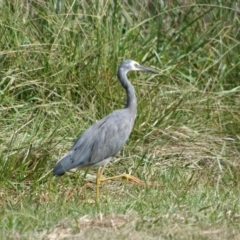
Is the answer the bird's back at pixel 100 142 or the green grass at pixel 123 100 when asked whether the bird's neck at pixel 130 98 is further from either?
the green grass at pixel 123 100

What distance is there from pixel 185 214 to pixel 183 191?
1.15 m

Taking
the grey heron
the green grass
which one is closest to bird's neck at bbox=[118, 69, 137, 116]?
the grey heron

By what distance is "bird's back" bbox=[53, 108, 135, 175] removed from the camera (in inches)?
323

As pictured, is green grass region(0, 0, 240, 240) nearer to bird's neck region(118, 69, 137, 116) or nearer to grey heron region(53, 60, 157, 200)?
grey heron region(53, 60, 157, 200)

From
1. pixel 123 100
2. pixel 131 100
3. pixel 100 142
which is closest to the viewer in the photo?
pixel 100 142

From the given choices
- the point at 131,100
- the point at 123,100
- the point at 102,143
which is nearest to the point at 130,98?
the point at 131,100

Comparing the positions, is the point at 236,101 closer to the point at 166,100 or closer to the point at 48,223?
the point at 166,100

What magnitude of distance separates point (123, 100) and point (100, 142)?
5.03ft

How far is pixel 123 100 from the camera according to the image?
9.96m

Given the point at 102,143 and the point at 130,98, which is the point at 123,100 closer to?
the point at 130,98

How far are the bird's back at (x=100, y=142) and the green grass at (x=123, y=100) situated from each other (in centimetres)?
28

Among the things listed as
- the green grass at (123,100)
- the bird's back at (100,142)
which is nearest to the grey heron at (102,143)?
the bird's back at (100,142)

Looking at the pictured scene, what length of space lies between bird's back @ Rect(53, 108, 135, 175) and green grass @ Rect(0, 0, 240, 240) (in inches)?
11.0

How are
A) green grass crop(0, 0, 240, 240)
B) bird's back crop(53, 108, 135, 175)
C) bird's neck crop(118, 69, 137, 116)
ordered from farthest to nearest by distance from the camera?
bird's neck crop(118, 69, 137, 116)
bird's back crop(53, 108, 135, 175)
green grass crop(0, 0, 240, 240)
